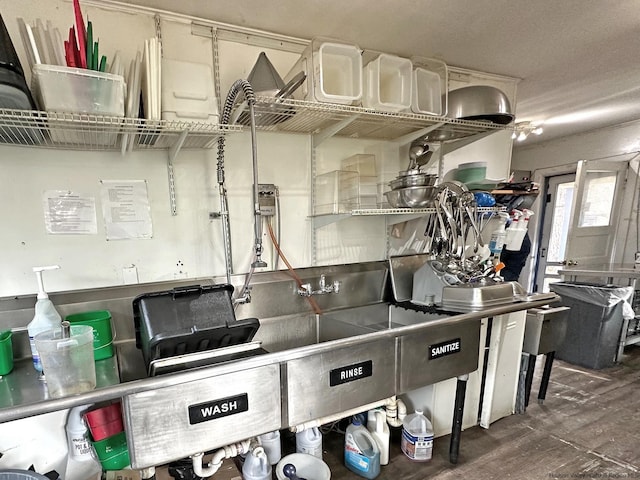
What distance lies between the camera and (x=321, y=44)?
1.45 m

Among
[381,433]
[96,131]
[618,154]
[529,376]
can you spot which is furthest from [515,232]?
[96,131]

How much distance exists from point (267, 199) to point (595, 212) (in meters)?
4.23

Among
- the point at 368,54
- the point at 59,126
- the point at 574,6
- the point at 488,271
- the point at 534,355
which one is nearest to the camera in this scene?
the point at 59,126

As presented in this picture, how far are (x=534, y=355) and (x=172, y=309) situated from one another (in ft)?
7.57

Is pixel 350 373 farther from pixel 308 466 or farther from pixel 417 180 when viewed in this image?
pixel 417 180

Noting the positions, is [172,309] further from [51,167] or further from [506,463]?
[506,463]

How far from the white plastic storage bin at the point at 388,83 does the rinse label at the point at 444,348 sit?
3.85 ft

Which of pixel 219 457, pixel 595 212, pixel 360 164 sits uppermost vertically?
pixel 360 164

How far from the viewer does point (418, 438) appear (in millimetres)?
1708

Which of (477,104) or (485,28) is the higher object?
(485,28)

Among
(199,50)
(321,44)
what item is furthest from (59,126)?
(321,44)

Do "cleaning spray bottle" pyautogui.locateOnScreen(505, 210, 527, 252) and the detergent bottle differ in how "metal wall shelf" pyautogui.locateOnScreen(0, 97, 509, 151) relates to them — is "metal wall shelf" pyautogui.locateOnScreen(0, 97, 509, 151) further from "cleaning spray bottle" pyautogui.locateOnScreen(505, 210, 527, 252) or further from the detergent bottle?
the detergent bottle

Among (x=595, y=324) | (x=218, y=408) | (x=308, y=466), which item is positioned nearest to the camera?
(x=218, y=408)

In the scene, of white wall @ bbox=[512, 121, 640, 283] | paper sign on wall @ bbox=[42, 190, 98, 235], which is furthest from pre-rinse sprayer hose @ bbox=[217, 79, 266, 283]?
white wall @ bbox=[512, 121, 640, 283]
